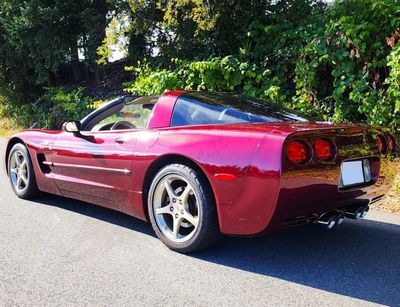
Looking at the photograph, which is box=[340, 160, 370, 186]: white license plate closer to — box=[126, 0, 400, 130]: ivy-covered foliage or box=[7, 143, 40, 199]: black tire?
box=[126, 0, 400, 130]: ivy-covered foliage

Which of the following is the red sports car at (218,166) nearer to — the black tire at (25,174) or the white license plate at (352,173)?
the white license plate at (352,173)

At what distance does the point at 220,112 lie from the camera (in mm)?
3666

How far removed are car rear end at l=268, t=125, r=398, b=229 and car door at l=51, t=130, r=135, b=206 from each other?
1.42 metres

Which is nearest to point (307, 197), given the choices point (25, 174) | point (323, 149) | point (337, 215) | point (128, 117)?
point (323, 149)

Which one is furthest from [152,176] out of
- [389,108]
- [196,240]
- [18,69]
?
[18,69]

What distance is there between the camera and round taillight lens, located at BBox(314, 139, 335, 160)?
10.2 ft

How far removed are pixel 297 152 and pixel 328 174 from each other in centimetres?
29

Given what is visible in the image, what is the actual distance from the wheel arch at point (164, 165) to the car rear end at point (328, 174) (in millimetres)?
580

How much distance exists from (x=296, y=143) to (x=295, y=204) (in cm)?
39

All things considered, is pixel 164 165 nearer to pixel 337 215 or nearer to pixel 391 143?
pixel 337 215

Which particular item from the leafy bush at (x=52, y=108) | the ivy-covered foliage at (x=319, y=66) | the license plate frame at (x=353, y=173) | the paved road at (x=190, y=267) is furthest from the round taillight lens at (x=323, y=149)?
the leafy bush at (x=52, y=108)

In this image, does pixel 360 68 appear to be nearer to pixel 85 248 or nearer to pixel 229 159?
pixel 229 159

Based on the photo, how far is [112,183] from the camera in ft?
13.2

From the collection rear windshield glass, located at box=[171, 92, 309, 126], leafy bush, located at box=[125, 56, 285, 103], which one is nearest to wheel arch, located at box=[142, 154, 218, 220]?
rear windshield glass, located at box=[171, 92, 309, 126]
